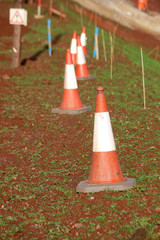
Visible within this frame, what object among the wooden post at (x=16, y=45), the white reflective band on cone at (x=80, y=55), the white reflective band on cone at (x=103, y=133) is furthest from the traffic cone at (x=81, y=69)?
the white reflective band on cone at (x=103, y=133)

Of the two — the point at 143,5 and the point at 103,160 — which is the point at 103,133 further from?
the point at 143,5

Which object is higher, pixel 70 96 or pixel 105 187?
pixel 70 96

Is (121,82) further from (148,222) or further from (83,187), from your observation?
(148,222)

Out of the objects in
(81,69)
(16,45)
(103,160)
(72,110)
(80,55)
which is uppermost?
(16,45)

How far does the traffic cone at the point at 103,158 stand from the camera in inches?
223

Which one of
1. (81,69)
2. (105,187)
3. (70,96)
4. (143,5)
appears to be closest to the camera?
(105,187)

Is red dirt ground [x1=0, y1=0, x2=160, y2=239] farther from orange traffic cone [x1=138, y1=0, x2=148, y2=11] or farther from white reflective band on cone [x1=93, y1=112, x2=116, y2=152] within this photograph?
orange traffic cone [x1=138, y1=0, x2=148, y2=11]

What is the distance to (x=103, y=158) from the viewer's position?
226 inches

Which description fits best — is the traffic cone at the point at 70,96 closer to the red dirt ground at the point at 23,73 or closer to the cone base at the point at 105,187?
the red dirt ground at the point at 23,73

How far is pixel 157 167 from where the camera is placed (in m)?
6.26

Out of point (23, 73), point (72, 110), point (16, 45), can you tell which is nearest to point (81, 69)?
point (23, 73)

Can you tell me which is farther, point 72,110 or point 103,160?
point 72,110

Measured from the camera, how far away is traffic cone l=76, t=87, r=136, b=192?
18.6ft

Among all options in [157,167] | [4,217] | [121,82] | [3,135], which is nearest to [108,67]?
[121,82]
